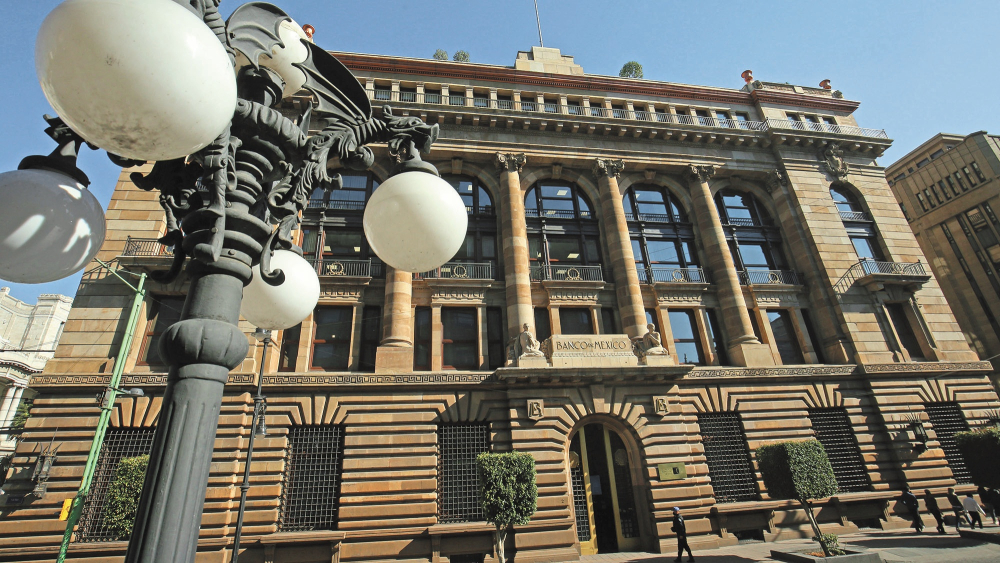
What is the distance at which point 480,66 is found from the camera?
25.9 metres

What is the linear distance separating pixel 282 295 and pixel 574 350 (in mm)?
15650

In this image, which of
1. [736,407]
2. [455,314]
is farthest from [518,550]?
[736,407]

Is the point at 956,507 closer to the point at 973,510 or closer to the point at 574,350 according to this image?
the point at 973,510

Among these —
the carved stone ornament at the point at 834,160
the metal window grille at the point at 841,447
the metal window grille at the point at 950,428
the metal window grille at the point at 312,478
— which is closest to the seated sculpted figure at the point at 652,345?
the metal window grille at the point at 841,447

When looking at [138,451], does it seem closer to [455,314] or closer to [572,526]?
[455,314]

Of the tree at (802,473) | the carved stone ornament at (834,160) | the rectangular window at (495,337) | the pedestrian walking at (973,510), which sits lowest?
the pedestrian walking at (973,510)

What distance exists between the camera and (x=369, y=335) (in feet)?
64.4

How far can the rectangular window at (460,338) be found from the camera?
19.7m

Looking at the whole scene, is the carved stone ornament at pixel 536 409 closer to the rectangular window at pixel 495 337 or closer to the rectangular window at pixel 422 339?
the rectangular window at pixel 495 337

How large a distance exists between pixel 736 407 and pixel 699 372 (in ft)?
7.16

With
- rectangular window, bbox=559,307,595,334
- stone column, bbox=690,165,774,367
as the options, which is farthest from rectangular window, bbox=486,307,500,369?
stone column, bbox=690,165,774,367

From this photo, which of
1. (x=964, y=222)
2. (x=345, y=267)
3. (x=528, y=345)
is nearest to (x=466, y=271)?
(x=528, y=345)

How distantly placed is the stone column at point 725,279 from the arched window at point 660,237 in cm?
84

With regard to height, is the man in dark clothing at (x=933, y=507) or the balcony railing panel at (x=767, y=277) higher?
the balcony railing panel at (x=767, y=277)
